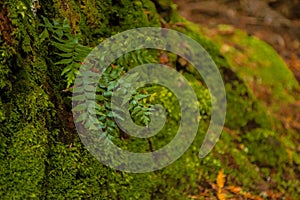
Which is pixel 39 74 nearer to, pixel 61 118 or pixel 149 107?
pixel 61 118

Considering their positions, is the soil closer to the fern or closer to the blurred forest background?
the blurred forest background

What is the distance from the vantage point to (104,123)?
2.38 meters

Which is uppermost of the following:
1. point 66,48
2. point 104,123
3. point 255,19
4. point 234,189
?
point 66,48

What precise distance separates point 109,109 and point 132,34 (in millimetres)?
805

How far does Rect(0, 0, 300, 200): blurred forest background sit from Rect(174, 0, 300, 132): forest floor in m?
3.16

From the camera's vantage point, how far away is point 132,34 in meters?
3.02

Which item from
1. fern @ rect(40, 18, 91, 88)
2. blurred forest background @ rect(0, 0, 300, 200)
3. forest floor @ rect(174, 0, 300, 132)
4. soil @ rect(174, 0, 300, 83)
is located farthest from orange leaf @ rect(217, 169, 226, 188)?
soil @ rect(174, 0, 300, 83)

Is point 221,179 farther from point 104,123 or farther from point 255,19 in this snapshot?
point 255,19

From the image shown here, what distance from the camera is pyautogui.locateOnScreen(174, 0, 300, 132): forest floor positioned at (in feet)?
25.9

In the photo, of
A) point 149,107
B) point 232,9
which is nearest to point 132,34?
point 149,107

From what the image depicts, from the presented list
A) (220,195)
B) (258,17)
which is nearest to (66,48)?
(220,195)

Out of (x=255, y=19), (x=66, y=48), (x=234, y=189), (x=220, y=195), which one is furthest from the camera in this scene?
(x=255, y=19)

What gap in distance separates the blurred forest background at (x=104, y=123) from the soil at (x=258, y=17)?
11.0 ft

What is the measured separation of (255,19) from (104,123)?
6818 millimetres
